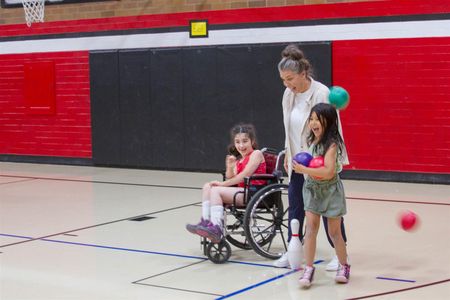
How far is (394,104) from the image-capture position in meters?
9.43

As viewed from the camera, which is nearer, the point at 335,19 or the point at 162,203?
the point at 162,203

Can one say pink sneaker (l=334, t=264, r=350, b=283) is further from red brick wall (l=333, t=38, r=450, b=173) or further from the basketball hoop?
the basketball hoop

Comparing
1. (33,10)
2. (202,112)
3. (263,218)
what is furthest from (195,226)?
(33,10)

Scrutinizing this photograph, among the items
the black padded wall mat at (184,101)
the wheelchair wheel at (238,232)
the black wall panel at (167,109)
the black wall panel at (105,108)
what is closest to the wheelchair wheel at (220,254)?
the wheelchair wheel at (238,232)

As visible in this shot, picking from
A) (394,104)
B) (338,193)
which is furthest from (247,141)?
(394,104)

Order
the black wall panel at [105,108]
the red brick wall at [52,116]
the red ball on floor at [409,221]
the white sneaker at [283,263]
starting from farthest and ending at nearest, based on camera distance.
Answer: the red brick wall at [52,116]
the black wall panel at [105,108]
the white sneaker at [283,263]
the red ball on floor at [409,221]

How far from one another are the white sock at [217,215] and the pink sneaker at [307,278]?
2.70 ft

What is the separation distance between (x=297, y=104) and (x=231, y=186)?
83 centimetres

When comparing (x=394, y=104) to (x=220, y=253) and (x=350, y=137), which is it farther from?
(x=220, y=253)

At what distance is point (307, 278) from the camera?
4.93 metres

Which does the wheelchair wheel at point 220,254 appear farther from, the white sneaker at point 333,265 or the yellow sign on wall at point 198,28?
the yellow sign on wall at point 198,28

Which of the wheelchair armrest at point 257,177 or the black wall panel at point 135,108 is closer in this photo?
the wheelchair armrest at point 257,177

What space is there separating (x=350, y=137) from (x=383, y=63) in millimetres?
987

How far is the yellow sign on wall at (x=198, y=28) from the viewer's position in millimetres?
10672
